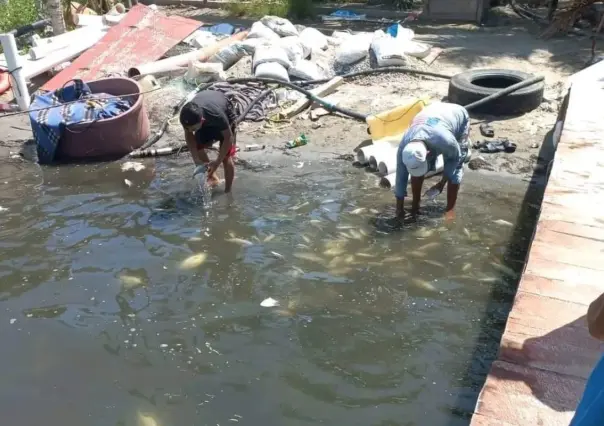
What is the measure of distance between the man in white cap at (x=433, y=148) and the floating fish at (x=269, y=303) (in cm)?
186

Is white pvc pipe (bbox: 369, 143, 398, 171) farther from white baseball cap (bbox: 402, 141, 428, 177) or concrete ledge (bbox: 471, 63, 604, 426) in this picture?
concrete ledge (bbox: 471, 63, 604, 426)

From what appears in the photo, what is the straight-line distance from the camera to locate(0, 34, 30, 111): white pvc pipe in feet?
31.2

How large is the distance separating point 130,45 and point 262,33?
262 cm

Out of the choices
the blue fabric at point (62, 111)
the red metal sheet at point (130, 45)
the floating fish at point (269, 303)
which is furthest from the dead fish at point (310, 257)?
the red metal sheet at point (130, 45)

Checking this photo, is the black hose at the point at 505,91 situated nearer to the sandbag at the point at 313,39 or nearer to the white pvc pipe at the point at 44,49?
the sandbag at the point at 313,39

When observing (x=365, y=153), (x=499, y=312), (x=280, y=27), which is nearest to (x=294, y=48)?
(x=280, y=27)

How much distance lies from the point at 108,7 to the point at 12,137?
764 centimetres

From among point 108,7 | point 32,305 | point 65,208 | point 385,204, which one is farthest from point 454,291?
point 108,7

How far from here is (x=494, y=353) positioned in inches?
196

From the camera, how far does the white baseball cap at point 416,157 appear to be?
6.02m

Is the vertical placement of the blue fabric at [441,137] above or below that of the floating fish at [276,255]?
above

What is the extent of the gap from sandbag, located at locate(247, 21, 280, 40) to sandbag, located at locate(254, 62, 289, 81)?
57.8 inches

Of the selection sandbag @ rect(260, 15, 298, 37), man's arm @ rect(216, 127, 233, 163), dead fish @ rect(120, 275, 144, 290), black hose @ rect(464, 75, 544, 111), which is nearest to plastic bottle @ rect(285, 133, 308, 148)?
man's arm @ rect(216, 127, 233, 163)

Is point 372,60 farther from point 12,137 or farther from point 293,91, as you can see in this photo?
point 12,137
